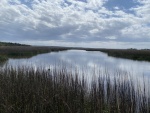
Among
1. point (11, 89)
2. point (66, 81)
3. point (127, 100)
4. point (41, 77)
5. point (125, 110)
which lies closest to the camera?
point (125, 110)

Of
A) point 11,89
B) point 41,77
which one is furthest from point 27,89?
point 41,77

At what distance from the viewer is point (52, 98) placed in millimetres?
6566

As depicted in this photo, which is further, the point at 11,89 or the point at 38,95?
the point at 11,89

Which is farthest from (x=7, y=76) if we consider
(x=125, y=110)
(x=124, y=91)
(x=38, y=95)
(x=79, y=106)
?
(x=125, y=110)

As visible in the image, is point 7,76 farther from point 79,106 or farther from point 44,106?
point 79,106

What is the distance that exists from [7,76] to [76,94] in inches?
154

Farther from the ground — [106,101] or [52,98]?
[52,98]

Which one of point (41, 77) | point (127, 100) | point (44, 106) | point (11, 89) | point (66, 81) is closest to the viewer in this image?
point (44, 106)

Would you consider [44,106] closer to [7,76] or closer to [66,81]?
[66,81]

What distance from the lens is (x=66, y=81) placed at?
8609mm

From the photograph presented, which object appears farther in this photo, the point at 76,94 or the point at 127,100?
the point at 76,94

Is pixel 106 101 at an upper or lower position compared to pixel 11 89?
lower

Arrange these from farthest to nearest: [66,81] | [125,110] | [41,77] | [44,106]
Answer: [41,77], [66,81], [44,106], [125,110]

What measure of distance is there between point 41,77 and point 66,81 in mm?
1510
